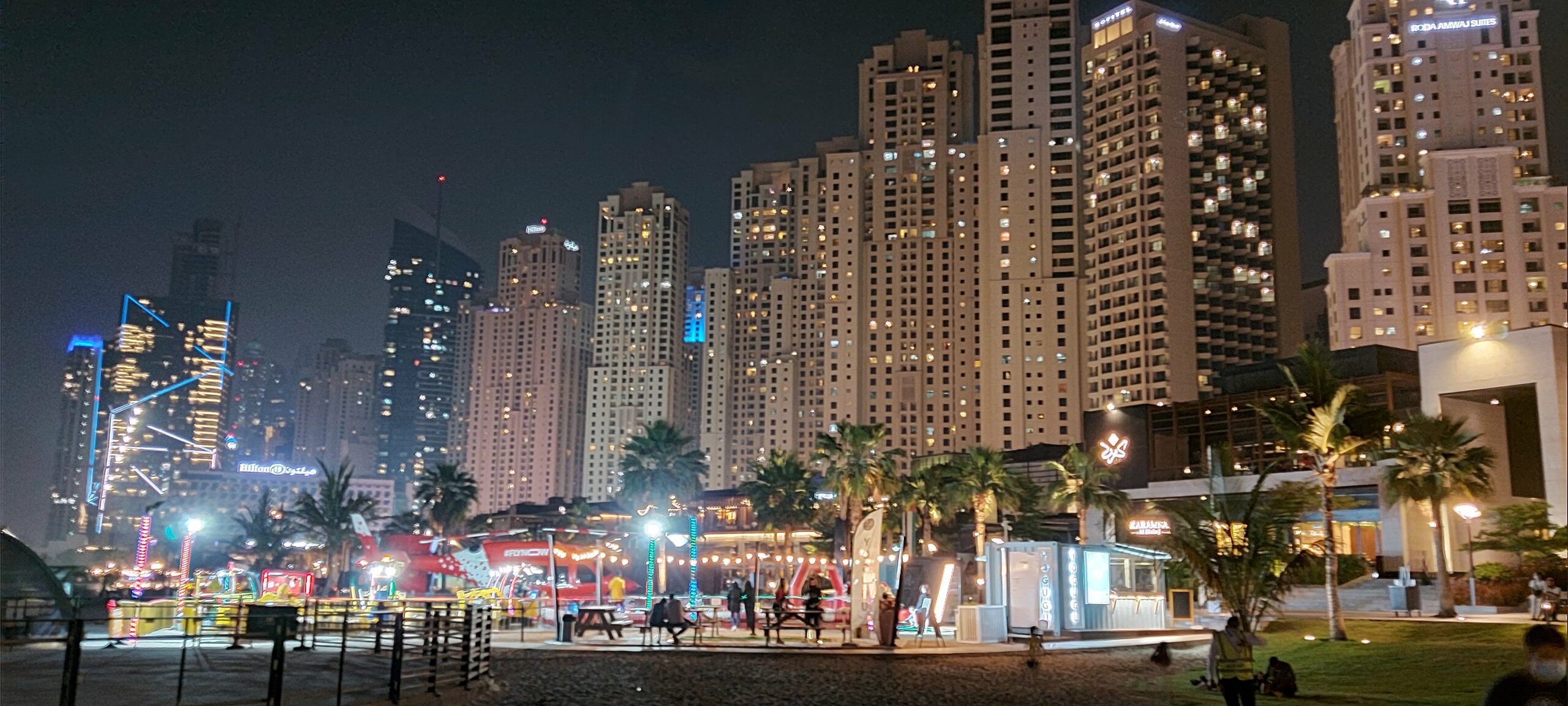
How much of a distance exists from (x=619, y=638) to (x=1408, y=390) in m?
44.2

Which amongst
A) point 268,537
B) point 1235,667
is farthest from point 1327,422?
point 268,537

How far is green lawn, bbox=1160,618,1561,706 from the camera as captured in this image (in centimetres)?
1916

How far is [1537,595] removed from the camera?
3294 centimetres

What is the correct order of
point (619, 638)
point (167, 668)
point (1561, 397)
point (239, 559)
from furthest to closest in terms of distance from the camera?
point (239, 559), point (1561, 397), point (619, 638), point (167, 668)

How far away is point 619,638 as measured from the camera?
1246 inches

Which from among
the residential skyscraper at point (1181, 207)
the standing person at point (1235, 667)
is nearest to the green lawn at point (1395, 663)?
the standing person at point (1235, 667)

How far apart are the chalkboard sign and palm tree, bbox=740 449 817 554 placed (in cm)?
3945

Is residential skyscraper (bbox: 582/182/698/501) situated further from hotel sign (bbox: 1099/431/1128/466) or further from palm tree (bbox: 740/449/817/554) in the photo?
hotel sign (bbox: 1099/431/1128/466)

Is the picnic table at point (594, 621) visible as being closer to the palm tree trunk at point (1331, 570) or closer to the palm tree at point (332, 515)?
the palm tree trunk at point (1331, 570)

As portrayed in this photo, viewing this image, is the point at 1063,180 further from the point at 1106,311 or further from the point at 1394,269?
the point at 1394,269

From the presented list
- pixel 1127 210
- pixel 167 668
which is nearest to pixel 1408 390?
Answer: pixel 167 668

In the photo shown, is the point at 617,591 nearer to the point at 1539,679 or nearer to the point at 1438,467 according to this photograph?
the point at 1438,467

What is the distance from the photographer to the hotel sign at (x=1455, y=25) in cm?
12444

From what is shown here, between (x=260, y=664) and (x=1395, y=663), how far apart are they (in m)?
22.0
